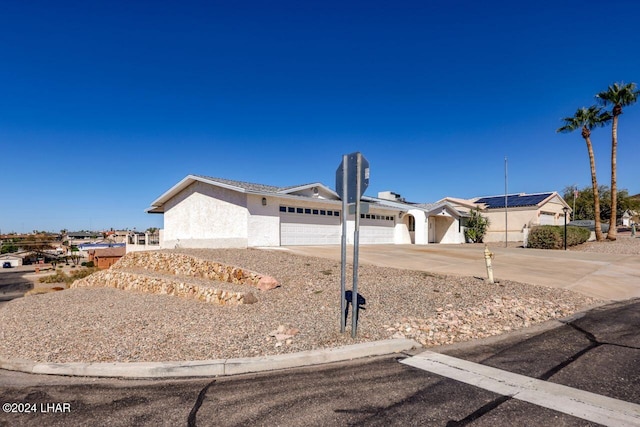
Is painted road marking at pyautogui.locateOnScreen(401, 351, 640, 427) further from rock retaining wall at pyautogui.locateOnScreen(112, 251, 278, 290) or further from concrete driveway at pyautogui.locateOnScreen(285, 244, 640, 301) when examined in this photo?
concrete driveway at pyautogui.locateOnScreen(285, 244, 640, 301)

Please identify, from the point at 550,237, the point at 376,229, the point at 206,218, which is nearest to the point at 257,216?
the point at 206,218

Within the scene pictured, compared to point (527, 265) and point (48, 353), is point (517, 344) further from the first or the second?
Answer: point (527, 265)

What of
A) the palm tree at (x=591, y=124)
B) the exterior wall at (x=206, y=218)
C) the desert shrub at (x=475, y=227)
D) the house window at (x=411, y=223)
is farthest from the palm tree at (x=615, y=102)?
the exterior wall at (x=206, y=218)

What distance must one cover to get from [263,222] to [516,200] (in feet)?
90.4

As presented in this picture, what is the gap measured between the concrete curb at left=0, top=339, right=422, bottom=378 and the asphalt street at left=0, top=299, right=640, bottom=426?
14cm

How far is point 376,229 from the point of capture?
2466cm

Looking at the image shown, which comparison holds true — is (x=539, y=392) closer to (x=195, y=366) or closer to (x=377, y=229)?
(x=195, y=366)

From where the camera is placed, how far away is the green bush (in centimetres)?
2280

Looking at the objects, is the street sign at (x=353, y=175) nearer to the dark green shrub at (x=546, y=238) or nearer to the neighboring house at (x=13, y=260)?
the dark green shrub at (x=546, y=238)

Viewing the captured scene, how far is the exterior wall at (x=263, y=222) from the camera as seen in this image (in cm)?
1697

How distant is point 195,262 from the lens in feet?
42.5

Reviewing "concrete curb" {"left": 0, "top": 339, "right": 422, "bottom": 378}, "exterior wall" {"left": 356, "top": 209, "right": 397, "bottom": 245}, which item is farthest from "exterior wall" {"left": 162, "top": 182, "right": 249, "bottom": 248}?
"concrete curb" {"left": 0, "top": 339, "right": 422, "bottom": 378}

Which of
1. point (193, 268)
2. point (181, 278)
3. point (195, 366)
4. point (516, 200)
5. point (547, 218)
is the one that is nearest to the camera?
point (195, 366)

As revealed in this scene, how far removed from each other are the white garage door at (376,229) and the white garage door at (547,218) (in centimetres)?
1545
